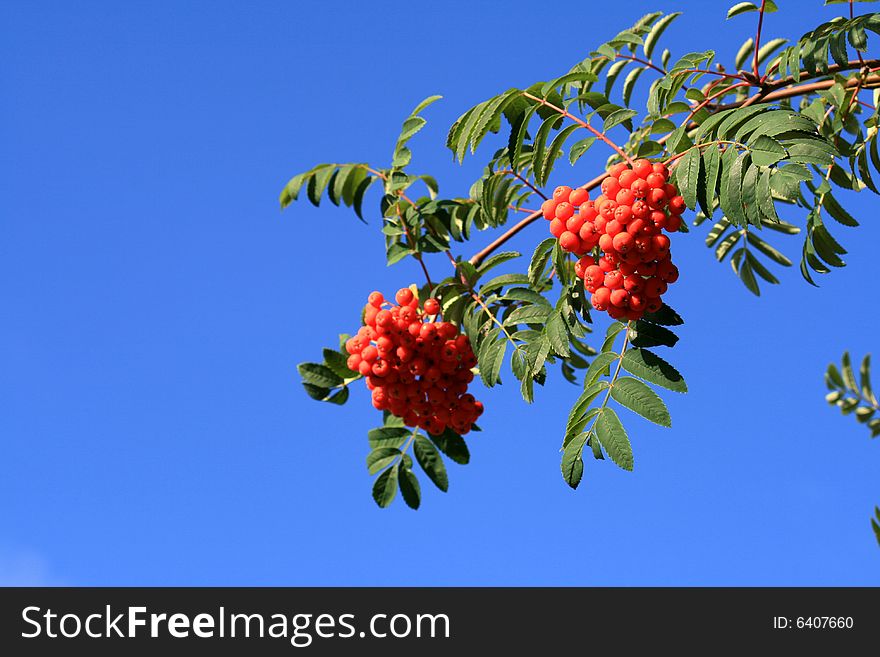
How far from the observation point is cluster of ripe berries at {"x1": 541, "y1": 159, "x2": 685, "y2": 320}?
9.12 feet

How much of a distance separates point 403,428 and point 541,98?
1461mm

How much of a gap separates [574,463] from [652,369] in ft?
1.34

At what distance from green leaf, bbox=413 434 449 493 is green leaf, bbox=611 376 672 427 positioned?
1.00 metres

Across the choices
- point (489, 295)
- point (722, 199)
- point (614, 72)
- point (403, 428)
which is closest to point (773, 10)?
point (614, 72)

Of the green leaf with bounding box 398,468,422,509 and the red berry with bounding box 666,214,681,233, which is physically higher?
the red berry with bounding box 666,214,681,233

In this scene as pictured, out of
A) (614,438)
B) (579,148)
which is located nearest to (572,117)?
(579,148)

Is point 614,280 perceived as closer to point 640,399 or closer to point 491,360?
point 640,399

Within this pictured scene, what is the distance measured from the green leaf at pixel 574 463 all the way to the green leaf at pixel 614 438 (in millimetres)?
72

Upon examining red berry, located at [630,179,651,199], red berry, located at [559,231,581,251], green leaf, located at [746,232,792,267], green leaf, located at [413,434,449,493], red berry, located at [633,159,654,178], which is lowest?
green leaf, located at [413,434,449,493]

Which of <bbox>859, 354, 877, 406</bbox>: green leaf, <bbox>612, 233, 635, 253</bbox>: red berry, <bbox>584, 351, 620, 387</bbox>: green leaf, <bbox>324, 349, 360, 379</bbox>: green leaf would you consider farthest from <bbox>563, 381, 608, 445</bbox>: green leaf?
<bbox>859, 354, 877, 406</bbox>: green leaf

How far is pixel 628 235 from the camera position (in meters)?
2.76

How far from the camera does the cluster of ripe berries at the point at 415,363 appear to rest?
3512mm

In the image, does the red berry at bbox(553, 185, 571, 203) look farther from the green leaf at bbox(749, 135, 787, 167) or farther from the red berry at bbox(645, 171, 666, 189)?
the green leaf at bbox(749, 135, 787, 167)

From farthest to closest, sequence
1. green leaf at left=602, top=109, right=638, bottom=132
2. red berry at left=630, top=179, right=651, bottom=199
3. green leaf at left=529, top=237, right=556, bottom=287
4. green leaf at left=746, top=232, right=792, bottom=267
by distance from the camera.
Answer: green leaf at left=746, top=232, right=792, bottom=267 < green leaf at left=529, top=237, right=556, bottom=287 < green leaf at left=602, top=109, right=638, bottom=132 < red berry at left=630, top=179, right=651, bottom=199
